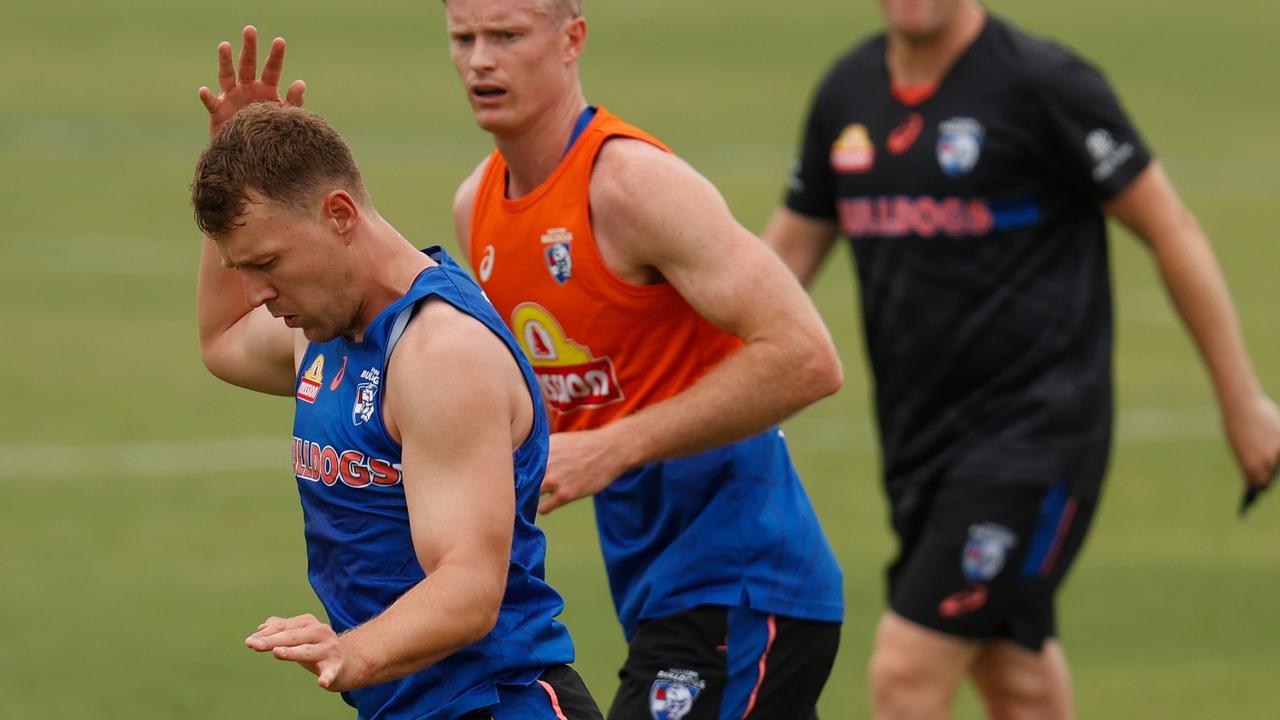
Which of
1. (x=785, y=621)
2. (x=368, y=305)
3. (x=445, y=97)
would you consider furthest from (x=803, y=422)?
(x=445, y=97)

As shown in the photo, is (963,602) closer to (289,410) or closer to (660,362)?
(660,362)

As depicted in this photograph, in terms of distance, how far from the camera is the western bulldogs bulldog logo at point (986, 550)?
24.0 feet

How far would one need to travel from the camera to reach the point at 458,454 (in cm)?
441

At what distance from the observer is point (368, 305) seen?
15.4 ft

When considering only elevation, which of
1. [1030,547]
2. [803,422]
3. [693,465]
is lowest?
[803,422]

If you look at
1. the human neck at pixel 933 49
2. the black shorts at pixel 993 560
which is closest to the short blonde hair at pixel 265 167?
the black shorts at pixel 993 560

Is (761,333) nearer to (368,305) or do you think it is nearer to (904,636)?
(368,305)

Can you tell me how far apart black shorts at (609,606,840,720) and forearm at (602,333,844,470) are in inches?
21.2

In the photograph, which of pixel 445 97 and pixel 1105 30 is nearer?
pixel 445 97

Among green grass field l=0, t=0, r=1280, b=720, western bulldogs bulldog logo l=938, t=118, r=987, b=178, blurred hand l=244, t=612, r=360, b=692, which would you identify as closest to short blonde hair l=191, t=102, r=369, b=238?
blurred hand l=244, t=612, r=360, b=692

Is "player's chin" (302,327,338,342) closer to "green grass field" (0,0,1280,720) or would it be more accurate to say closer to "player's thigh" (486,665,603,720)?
"player's thigh" (486,665,603,720)

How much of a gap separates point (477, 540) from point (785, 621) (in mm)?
1825

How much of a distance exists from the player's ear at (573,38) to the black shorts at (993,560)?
2195 millimetres

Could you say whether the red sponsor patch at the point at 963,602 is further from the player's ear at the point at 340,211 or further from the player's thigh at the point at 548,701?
the player's ear at the point at 340,211
